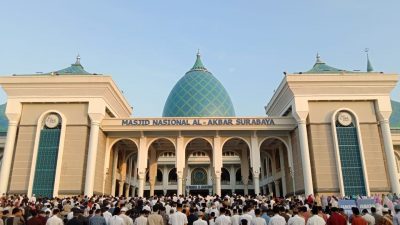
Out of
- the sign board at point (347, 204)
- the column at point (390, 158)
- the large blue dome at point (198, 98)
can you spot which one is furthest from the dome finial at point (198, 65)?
the sign board at point (347, 204)

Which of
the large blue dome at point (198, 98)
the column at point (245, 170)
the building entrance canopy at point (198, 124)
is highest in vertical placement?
the large blue dome at point (198, 98)

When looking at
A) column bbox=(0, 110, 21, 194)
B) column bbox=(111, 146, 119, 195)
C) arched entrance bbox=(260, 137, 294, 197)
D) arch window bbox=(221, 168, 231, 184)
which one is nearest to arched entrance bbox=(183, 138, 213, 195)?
arch window bbox=(221, 168, 231, 184)

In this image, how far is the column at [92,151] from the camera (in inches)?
977

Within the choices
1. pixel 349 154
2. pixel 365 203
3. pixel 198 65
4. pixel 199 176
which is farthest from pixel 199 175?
pixel 365 203

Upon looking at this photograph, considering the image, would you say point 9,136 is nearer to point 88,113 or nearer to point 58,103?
point 58,103

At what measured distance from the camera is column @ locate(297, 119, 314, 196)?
82.9 feet

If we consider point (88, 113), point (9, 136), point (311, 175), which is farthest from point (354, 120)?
point (9, 136)

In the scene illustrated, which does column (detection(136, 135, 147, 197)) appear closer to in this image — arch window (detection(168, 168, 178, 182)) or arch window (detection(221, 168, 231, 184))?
arch window (detection(168, 168, 178, 182))

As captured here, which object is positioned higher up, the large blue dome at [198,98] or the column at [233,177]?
the large blue dome at [198,98]

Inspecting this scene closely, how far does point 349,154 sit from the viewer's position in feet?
86.2

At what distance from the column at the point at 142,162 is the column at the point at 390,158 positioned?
19247 mm

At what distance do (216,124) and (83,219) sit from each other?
19.1 meters

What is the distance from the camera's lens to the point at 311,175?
2589 cm

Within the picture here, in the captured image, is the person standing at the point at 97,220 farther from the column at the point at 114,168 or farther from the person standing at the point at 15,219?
the column at the point at 114,168
